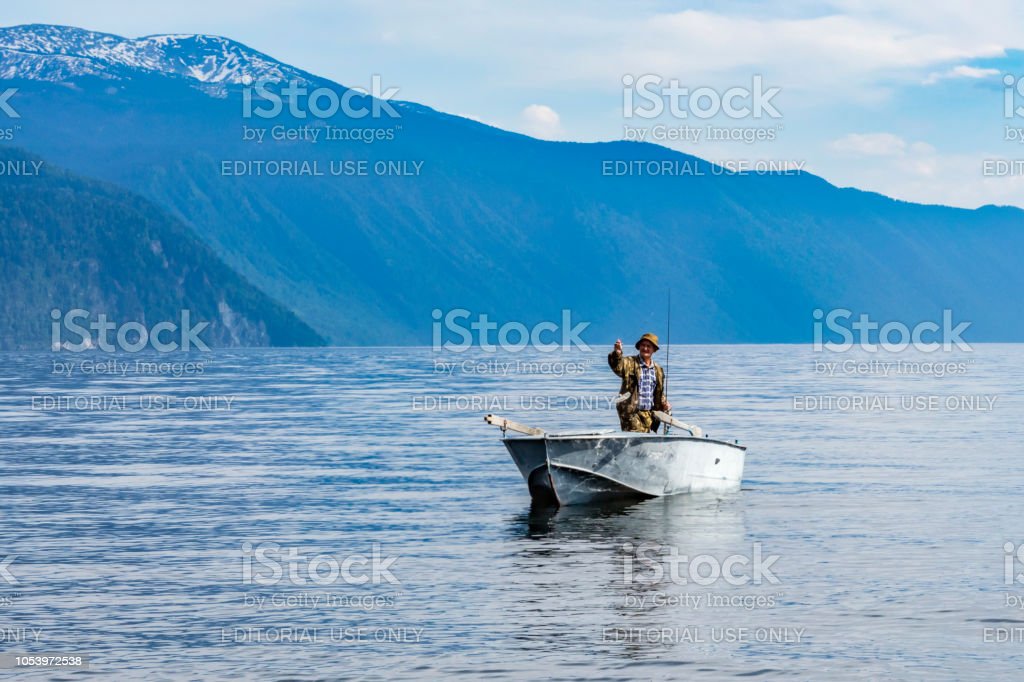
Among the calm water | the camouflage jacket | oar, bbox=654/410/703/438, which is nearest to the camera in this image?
the calm water

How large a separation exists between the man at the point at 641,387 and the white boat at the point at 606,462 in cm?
40

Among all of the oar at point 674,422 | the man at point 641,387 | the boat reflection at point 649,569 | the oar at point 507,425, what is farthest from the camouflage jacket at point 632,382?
the boat reflection at point 649,569

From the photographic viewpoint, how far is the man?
3039 cm

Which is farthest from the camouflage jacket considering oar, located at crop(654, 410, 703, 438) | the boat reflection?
the boat reflection

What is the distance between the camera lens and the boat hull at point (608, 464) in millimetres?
31172

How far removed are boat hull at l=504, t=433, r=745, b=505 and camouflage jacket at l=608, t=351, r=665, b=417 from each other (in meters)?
0.69

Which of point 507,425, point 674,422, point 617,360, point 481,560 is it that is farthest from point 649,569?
point 674,422

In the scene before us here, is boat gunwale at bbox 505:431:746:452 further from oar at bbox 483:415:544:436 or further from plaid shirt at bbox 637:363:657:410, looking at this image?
plaid shirt at bbox 637:363:657:410

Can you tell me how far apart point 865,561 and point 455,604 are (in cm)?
777

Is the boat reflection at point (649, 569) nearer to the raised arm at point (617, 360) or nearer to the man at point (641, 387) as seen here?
the man at point (641, 387)

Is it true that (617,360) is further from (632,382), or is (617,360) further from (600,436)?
(600,436)

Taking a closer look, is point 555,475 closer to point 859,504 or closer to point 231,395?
point 859,504

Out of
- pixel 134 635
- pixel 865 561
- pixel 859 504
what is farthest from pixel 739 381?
pixel 134 635

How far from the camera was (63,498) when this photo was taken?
3509 centimetres
